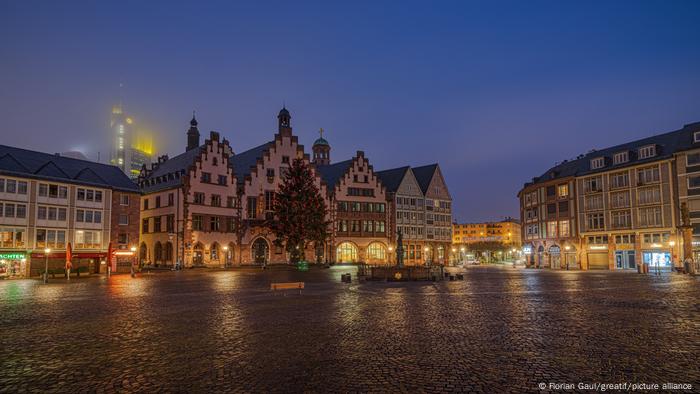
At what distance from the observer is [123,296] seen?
84.2ft

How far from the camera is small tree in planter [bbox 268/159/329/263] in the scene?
198 ft

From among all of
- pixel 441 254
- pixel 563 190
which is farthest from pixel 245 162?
pixel 563 190

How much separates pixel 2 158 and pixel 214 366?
5308 centimetres

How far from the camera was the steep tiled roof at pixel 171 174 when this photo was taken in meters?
66.7

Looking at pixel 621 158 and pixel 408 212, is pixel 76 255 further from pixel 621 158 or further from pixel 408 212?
pixel 621 158

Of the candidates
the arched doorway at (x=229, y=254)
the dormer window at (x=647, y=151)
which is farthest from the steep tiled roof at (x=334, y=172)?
the dormer window at (x=647, y=151)

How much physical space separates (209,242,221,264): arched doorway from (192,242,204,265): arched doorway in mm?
1236

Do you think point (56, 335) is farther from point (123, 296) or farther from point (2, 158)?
point (2, 158)

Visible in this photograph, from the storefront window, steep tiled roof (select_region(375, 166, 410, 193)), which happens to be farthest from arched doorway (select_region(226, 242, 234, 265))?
the storefront window

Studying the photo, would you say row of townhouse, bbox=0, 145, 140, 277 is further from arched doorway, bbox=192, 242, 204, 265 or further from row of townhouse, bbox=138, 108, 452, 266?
arched doorway, bbox=192, 242, 204, 265

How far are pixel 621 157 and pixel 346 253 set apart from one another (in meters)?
43.4

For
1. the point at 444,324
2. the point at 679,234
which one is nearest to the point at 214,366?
the point at 444,324

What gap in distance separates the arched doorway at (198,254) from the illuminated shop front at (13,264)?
19.1 metres

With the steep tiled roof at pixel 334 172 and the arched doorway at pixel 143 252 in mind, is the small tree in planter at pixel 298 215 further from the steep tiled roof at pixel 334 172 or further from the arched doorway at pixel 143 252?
the arched doorway at pixel 143 252
